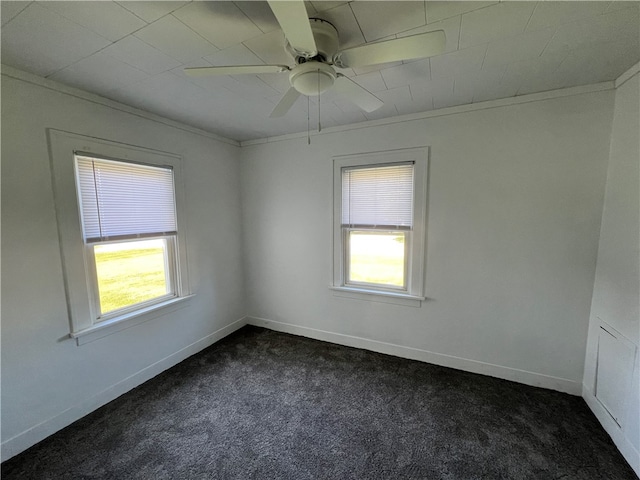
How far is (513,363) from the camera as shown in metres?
2.28

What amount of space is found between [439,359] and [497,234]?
134 cm

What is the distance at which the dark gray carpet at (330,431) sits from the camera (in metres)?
1.53

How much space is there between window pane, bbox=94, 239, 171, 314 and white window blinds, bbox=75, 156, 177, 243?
0.13 m

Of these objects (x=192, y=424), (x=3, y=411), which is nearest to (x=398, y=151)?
(x=192, y=424)

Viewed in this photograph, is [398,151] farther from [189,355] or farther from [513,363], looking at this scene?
[189,355]

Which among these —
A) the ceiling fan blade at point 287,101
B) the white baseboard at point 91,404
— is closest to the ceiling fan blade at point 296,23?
the ceiling fan blade at point 287,101

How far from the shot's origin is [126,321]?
2.19m

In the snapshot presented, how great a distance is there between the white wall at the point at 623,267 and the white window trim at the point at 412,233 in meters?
1.26

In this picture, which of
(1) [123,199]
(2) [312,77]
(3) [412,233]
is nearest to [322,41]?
(2) [312,77]

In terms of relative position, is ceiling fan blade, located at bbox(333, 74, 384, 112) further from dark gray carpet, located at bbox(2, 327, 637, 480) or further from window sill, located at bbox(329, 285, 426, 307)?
dark gray carpet, located at bbox(2, 327, 637, 480)

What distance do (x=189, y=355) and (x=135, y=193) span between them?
5.84 feet

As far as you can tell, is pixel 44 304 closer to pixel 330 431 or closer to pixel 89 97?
pixel 89 97

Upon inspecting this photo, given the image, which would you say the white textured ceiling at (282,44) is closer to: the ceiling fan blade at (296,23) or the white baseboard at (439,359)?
the ceiling fan blade at (296,23)

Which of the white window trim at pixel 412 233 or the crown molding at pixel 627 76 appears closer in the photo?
the crown molding at pixel 627 76
